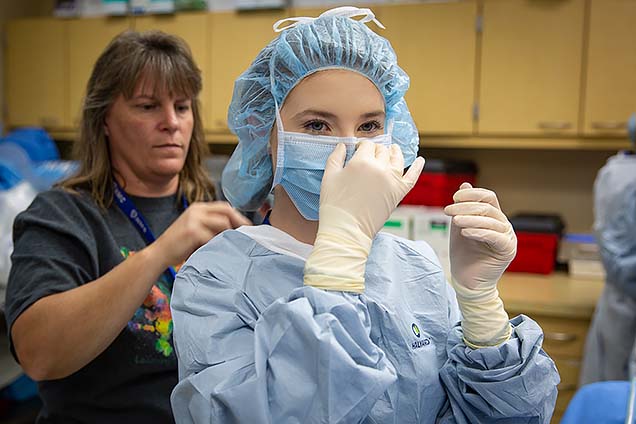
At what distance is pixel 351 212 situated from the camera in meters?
0.87

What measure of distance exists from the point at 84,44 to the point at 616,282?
298 cm

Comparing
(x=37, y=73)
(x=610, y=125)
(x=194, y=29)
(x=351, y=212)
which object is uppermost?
(x=194, y=29)

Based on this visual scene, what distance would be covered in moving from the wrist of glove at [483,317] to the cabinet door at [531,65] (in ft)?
7.06

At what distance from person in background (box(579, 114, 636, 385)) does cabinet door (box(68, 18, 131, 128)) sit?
261 cm

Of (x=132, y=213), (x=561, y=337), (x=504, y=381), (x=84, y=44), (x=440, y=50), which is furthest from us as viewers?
(x=84, y=44)

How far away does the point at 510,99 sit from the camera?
2928 mm

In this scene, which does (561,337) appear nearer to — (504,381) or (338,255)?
(504,381)

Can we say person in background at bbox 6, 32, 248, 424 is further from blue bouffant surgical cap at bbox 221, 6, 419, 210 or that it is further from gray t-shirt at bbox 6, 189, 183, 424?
blue bouffant surgical cap at bbox 221, 6, 419, 210

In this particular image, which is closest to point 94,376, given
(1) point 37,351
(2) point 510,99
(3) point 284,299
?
(1) point 37,351

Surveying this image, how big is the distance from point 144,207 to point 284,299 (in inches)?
31.9

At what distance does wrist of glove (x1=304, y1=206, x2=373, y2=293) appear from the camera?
2.74 feet

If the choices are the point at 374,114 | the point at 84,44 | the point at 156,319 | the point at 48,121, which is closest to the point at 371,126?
the point at 374,114

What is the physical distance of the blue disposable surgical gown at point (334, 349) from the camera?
0.80m

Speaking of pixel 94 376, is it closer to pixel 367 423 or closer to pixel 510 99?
pixel 367 423
